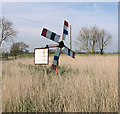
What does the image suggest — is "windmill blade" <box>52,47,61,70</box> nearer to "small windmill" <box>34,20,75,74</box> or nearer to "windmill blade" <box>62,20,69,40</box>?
"small windmill" <box>34,20,75,74</box>

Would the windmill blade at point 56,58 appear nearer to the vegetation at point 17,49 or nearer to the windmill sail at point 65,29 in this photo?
A: the windmill sail at point 65,29

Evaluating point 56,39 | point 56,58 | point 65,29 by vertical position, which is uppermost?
point 65,29

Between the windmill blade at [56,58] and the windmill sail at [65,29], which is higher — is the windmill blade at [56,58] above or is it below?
below

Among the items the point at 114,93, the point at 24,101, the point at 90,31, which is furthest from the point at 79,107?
the point at 90,31

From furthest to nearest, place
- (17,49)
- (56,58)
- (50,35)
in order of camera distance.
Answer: (17,49), (56,58), (50,35)

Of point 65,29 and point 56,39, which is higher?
point 65,29

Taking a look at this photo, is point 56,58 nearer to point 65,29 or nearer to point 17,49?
point 65,29

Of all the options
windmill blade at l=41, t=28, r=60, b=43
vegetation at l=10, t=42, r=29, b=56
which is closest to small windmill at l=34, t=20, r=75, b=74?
windmill blade at l=41, t=28, r=60, b=43

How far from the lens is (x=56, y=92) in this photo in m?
2.86

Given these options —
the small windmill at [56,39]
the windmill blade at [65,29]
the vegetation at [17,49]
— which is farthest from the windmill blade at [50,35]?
the vegetation at [17,49]

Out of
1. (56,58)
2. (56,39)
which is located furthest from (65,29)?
(56,58)

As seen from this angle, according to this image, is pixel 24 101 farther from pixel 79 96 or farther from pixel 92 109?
pixel 92 109

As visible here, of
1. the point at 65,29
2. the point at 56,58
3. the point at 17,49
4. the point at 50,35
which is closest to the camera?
the point at 50,35

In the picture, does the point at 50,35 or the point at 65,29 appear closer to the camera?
the point at 50,35
